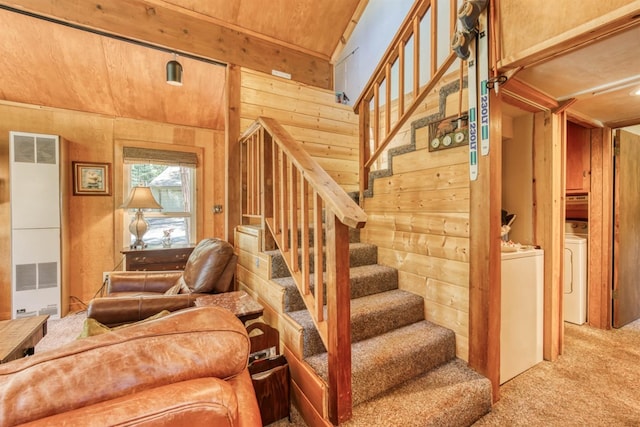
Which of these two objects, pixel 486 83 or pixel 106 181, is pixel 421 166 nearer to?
pixel 486 83

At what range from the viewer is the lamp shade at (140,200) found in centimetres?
329

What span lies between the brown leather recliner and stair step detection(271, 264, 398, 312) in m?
0.47

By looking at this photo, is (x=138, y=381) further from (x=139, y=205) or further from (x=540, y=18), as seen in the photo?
(x=139, y=205)

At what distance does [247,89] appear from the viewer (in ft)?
9.88

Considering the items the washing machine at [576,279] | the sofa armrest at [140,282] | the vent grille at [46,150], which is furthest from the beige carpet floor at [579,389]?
the vent grille at [46,150]

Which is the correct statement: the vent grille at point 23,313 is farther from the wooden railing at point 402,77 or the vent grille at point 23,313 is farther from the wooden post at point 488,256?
the wooden post at point 488,256

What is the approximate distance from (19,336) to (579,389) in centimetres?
348

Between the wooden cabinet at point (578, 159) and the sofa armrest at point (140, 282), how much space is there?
4167 mm

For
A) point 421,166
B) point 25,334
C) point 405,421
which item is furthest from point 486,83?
point 25,334

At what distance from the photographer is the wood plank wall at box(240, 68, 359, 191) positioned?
305cm

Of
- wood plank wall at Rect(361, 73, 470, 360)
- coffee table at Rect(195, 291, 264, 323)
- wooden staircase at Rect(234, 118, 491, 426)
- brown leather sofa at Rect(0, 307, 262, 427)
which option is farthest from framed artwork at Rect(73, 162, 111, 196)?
brown leather sofa at Rect(0, 307, 262, 427)

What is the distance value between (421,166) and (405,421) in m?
1.64

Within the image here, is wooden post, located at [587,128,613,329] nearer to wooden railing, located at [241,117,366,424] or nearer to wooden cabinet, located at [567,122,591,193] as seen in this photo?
wooden cabinet, located at [567,122,591,193]

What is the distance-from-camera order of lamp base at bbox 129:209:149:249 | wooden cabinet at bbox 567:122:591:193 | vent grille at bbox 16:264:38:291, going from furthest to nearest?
lamp base at bbox 129:209:149:249 → vent grille at bbox 16:264:38:291 → wooden cabinet at bbox 567:122:591:193
